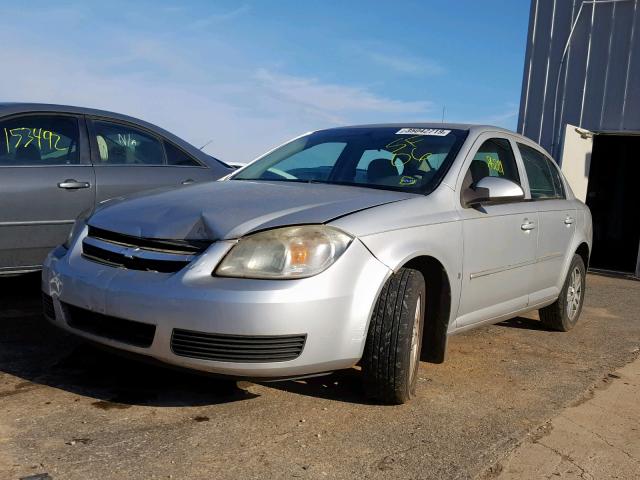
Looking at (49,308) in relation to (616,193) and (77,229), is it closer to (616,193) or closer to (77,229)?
(77,229)

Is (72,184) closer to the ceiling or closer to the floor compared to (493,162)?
closer to the floor

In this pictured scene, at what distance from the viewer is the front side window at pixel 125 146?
17.4 ft

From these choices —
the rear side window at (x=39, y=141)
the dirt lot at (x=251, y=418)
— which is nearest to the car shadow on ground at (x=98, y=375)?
the dirt lot at (x=251, y=418)

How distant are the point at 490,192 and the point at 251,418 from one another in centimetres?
181

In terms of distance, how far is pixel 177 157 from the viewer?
226 inches

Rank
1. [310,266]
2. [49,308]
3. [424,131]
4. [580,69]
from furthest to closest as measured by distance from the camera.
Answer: [580,69] < [424,131] < [49,308] < [310,266]

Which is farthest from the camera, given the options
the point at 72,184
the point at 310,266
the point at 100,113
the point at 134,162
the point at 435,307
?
the point at 134,162

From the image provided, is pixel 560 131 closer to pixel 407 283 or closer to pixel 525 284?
pixel 525 284

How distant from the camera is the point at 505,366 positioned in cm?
444

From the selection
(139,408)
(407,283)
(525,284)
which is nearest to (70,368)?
(139,408)

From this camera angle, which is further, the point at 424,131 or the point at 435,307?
the point at 424,131

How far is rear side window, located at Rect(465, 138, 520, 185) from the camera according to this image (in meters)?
4.14

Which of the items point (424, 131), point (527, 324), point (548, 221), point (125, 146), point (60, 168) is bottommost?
point (527, 324)

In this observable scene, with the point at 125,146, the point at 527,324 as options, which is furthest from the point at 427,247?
the point at 125,146
